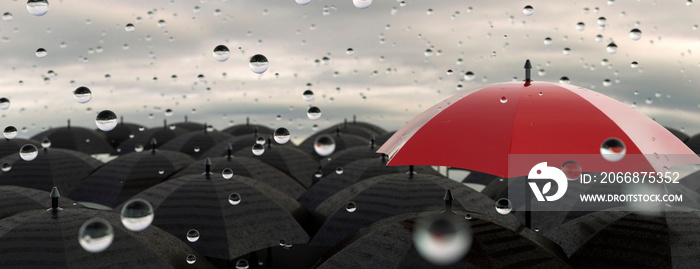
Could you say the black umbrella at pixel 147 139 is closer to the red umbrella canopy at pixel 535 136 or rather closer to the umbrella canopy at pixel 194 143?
the umbrella canopy at pixel 194 143

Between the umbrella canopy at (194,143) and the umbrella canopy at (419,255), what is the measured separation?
12.0 metres

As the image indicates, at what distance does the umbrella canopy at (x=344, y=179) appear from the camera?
801 centimetres

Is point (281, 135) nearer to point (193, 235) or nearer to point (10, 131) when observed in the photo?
point (193, 235)

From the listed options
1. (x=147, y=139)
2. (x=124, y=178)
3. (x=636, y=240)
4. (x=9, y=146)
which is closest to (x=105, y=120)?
(x=636, y=240)

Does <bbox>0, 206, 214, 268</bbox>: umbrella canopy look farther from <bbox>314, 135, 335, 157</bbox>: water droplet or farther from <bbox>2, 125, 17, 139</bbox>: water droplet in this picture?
<bbox>2, 125, 17, 139</bbox>: water droplet

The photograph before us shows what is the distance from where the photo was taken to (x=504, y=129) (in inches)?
154

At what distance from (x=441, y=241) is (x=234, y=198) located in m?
3.29

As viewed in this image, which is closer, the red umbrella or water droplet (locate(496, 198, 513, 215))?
the red umbrella

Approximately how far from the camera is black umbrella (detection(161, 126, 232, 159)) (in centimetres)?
1492

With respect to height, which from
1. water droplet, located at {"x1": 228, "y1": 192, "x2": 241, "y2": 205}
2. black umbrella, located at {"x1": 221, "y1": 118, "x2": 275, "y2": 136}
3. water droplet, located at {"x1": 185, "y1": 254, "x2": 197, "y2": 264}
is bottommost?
water droplet, located at {"x1": 185, "y1": 254, "x2": 197, "y2": 264}

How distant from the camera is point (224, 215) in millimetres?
5715

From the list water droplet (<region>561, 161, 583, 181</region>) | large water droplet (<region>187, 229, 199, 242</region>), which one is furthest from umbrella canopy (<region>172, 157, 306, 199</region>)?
water droplet (<region>561, 161, 583, 181</region>)

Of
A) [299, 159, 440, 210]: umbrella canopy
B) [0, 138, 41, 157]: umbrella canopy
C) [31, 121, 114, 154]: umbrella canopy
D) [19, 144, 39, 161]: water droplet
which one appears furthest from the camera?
[31, 121, 114, 154]: umbrella canopy

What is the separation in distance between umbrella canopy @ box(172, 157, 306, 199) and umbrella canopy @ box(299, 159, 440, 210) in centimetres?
70
